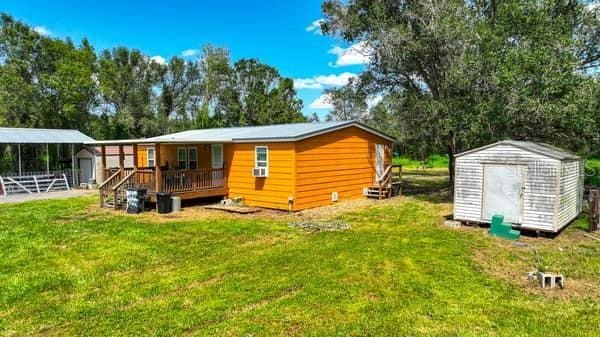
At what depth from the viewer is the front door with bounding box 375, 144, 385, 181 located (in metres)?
15.8

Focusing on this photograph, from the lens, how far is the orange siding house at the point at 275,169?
1252 centimetres

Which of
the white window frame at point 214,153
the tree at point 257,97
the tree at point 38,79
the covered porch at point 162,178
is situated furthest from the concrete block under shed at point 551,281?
the tree at point 257,97

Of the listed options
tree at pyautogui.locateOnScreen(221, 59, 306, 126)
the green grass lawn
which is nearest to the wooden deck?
the green grass lawn

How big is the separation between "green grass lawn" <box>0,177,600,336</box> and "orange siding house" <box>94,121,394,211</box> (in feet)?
10.7

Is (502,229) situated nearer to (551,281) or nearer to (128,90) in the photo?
(551,281)

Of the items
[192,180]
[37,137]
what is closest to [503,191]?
[192,180]

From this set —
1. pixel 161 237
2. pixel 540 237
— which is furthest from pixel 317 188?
pixel 540 237

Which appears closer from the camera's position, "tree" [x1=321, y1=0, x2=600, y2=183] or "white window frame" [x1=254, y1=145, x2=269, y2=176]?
"tree" [x1=321, y1=0, x2=600, y2=183]

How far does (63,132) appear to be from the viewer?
21312 mm

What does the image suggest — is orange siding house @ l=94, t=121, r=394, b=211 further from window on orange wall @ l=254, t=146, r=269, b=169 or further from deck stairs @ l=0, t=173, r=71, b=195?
deck stairs @ l=0, t=173, r=71, b=195

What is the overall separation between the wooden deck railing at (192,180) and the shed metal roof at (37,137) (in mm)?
8739

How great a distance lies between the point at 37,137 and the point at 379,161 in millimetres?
16402

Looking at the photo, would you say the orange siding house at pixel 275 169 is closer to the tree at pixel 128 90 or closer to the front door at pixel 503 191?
the front door at pixel 503 191

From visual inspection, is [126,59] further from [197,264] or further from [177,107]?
[197,264]
